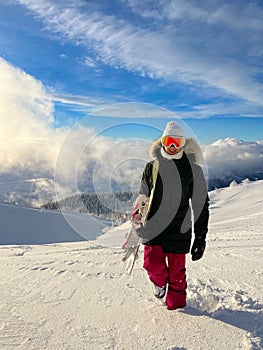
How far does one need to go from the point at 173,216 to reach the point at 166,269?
606mm

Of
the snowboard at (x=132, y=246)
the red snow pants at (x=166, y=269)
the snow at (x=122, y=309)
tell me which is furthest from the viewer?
the snowboard at (x=132, y=246)

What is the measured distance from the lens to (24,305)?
3635 millimetres

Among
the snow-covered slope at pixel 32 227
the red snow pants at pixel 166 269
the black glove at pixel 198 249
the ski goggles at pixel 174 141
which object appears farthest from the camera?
the snow-covered slope at pixel 32 227

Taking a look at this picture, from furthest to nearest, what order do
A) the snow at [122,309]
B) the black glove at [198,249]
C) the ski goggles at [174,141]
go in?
1. the ski goggles at [174,141]
2. the black glove at [198,249]
3. the snow at [122,309]

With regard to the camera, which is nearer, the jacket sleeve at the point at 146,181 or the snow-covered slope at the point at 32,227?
the jacket sleeve at the point at 146,181

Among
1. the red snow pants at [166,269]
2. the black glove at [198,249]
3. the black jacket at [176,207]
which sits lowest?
the red snow pants at [166,269]

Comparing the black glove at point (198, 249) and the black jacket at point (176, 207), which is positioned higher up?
the black jacket at point (176, 207)

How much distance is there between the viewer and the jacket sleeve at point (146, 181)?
13.1 ft

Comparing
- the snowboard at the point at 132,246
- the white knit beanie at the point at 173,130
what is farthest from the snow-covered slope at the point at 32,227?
the white knit beanie at the point at 173,130

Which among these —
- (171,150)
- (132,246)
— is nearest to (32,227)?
(132,246)

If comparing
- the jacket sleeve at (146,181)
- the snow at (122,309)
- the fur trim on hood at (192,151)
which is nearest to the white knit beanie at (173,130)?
the fur trim on hood at (192,151)

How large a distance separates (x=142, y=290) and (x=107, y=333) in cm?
130

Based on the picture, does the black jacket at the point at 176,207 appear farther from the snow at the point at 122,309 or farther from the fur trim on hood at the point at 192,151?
the snow at the point at 122,309

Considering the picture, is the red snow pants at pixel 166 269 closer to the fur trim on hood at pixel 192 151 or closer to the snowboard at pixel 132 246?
the snowboard at pixel 132 246
